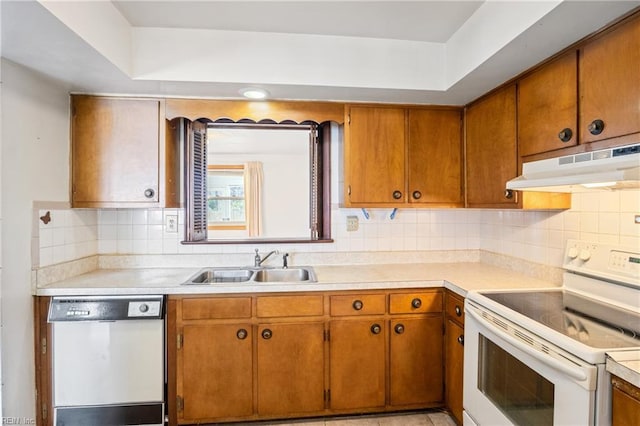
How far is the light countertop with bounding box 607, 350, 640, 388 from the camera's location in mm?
955

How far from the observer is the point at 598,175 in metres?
1.16

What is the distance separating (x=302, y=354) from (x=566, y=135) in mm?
1782

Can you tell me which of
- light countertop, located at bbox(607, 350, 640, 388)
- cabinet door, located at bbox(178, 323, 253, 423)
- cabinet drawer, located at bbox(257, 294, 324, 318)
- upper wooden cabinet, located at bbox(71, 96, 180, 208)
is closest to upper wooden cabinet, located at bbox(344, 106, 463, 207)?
cabinet drawer, located at bbox(257, 294, 324, 318)

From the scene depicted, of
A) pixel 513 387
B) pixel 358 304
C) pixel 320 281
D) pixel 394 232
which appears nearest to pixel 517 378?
pixel 513 387

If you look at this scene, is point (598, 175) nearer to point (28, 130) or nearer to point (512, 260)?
point (512, 260)

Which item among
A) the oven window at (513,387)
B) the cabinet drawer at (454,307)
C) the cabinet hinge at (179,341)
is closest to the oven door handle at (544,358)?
the oven window at (513,387)

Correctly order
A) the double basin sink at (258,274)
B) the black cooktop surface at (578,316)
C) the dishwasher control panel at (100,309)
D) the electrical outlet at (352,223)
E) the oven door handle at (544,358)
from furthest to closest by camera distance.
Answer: the electrical outlet at (352,223), the double basin sink at (258,274), the dishwasher control panel at (100,309), the black cooktop surface at (578,316), the oven door handle at (544,358)

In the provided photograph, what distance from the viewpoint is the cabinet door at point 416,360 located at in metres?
2.03

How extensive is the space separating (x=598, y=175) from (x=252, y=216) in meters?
2.09

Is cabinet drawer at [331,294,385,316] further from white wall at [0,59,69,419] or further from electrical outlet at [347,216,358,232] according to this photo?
white wall at [0,59,69,419]

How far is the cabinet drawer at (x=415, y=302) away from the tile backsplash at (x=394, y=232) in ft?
1.95

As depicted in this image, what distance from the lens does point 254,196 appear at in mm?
2582

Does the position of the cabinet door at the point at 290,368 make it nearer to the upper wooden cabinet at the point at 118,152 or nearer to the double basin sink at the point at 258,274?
the double basin sink at the point at 258,274

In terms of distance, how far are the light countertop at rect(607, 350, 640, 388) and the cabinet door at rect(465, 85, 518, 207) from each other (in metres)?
0.95
